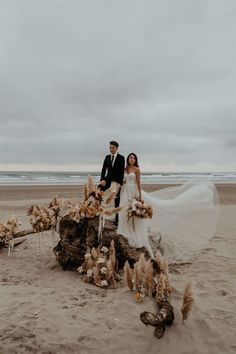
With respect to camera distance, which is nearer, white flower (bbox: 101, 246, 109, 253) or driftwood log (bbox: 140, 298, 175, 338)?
driftwood log (bbox: 140, 298, 175, 338)

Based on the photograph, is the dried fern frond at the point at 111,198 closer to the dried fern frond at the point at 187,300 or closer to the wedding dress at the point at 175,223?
the wedding dress at the point at 175,223

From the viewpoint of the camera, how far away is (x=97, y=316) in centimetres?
469

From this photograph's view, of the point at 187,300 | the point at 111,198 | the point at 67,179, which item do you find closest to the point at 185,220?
the point at 111,198

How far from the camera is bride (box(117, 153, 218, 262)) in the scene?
7559mm

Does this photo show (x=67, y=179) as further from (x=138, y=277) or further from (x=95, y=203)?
(x=138, y=277)

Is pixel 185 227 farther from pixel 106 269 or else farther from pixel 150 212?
pixel 106 269

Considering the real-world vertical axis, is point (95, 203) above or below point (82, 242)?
above

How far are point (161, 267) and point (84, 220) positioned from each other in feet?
7.56

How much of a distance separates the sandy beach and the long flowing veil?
1173 millimetres

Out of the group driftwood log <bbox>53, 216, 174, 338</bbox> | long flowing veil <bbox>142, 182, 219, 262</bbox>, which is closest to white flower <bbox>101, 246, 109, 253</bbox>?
driftwood log <bbox>53, 216, 174, 338</bbox>

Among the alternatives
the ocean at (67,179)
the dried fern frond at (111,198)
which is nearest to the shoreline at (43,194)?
the ocean at (67,179)

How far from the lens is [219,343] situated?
165 inches

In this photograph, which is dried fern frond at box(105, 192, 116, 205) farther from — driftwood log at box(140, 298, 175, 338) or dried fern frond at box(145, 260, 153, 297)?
driftwood log at box(140, 298, 175, 338)

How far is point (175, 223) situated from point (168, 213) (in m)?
0.33
